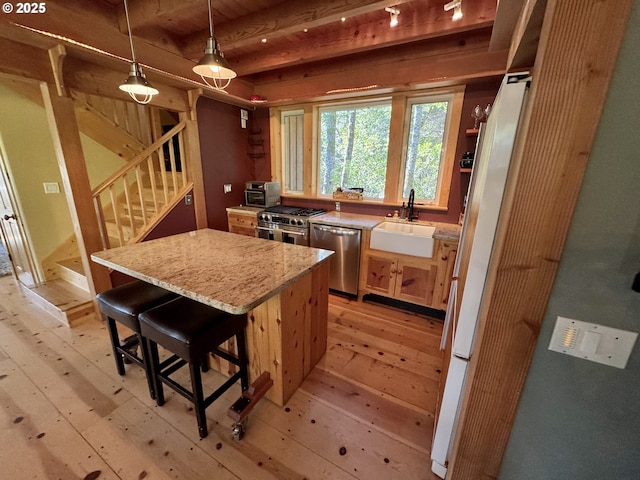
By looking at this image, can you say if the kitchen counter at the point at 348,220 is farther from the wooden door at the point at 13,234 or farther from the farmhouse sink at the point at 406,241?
the wooden door at the point at 13,234

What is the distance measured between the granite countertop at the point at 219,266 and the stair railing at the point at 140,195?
1079mm

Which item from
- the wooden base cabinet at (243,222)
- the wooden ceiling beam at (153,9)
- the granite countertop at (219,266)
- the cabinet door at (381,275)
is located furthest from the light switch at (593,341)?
the wooden base cabinet at (243,222)

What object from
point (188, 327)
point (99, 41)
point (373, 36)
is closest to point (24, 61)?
point (99, 41)

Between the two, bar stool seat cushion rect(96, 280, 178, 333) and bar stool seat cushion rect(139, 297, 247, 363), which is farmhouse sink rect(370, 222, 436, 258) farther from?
bar stool seat cushion rect(96, 280, 178, 333)

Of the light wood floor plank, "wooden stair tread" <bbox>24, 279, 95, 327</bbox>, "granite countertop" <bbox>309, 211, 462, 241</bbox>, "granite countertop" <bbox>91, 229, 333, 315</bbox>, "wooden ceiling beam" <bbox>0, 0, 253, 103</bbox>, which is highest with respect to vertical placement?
"wooden ceiling beam" <bbox>0, 0, 253, 103</bbox>

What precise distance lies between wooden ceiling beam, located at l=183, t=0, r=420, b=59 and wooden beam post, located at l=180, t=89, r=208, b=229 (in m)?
0.81

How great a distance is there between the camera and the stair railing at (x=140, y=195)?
263 centimetres

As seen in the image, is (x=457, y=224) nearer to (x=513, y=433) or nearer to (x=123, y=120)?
(x=513, y=433)

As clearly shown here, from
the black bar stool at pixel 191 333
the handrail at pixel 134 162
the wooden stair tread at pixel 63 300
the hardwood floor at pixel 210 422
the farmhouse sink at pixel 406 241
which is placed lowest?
the hardwood floor at pixel 210 422

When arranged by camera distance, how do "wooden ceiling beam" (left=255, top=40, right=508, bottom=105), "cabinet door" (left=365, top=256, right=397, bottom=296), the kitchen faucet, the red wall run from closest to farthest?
"wooden ceiling beam" (left=255, top=40, right=508, bottom=105) < "cabinet door" (left=365, top=256, right=397, bottom=296) < the kitchen faucet < the red wall

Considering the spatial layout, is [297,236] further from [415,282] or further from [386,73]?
[386,73]

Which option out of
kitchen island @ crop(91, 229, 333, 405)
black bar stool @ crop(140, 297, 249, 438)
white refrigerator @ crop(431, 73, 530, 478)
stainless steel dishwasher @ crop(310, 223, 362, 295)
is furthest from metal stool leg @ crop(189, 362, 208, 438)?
stainless steel dishwasher @ crop(310, 223, 362, 295)

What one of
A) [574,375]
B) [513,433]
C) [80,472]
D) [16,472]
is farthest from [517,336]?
[16,472]

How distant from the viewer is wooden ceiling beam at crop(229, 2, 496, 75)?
198 cm
